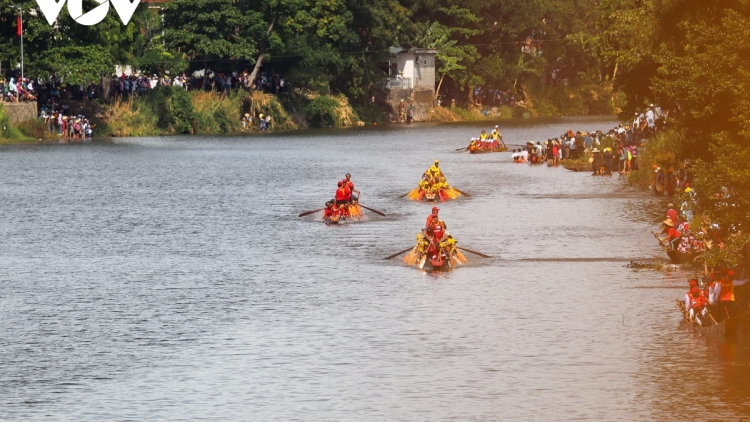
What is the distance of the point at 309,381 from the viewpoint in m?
27.7

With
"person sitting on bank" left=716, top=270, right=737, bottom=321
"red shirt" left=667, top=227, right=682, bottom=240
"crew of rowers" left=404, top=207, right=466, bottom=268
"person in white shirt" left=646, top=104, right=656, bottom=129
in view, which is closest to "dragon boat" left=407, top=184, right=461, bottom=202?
"person in white shirt" left=646, top=104, right=656, bottom=129

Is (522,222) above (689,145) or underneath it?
underneath

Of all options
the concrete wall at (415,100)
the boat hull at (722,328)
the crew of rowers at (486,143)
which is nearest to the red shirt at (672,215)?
the boat hull at (722,328)

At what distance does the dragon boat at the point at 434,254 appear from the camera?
40.5 metres

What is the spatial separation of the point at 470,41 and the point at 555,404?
12480cm

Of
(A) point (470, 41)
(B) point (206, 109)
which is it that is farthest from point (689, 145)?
(A) point (470, 41)

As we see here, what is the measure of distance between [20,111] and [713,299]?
71.7m

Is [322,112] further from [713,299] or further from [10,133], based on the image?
[713,299]

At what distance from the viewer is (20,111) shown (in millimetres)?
94125

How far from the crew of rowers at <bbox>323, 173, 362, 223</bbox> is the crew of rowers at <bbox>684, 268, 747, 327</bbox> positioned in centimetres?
2155

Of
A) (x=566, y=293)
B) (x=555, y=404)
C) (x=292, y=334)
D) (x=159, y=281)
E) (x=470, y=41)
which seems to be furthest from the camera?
(x=470, y=41)

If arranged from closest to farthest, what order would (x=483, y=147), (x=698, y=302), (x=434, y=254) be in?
(x=698, y=302) → (x=434, y=254) → (x=483, y=147)

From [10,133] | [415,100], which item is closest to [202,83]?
[10,133]

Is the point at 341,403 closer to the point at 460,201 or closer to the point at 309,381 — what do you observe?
the point at 309,381
